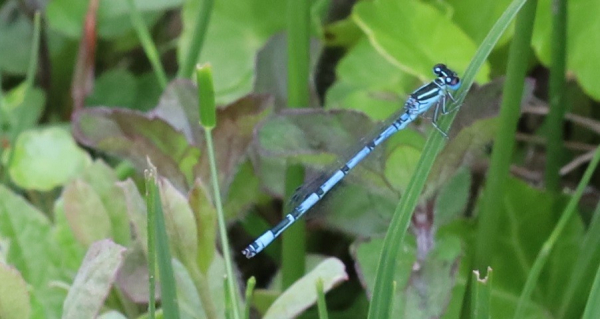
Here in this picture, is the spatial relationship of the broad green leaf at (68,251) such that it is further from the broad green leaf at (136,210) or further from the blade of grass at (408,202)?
the blade of grass at (408,202)

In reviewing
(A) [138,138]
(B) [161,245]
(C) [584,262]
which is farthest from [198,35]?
(C) [584,262]

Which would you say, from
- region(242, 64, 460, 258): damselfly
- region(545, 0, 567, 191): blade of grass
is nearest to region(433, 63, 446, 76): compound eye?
region(242, 64, 460, 258): damselfly

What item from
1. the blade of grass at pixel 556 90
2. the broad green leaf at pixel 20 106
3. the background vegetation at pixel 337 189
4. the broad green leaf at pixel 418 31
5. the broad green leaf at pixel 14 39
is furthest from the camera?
the broad green leaf at pixel 14 39

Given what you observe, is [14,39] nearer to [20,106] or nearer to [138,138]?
[20,106]

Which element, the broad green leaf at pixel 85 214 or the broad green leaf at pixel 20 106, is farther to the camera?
the broad green leaf at pixel 20 106

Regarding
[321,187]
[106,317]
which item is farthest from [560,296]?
[106,317]

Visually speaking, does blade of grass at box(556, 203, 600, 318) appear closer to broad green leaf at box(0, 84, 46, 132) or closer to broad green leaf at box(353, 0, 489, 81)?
broad green leaf at box(353, 0, 489, 81)

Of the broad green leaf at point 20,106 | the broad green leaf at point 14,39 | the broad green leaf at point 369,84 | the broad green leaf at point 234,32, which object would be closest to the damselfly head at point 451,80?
the broad green leaf at point 369,84
